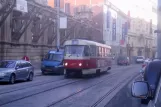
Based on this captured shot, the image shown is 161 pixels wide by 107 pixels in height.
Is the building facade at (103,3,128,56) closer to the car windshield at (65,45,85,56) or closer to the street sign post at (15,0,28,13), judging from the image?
the street sign post at (15,0,28,13)

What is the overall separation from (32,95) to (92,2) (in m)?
58.5

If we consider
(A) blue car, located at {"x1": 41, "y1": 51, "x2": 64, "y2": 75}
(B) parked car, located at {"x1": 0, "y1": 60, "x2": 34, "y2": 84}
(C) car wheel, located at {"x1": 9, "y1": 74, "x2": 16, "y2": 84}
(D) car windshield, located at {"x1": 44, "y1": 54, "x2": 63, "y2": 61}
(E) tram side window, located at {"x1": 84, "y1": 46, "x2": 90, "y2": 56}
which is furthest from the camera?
(D) car windshield, located at {"x1": 44, "y1": 54, "x2": 63, "y2": 61}

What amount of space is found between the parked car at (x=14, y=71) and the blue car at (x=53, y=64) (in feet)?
22.6

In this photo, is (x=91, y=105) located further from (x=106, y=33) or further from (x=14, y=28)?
(x=106, y=33)

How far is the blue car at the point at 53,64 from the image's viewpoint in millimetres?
29922

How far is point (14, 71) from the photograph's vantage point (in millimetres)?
20125

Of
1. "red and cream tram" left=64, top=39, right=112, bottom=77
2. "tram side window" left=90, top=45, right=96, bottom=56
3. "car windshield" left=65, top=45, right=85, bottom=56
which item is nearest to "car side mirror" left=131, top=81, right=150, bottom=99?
"red and cream tram" left=64, top=39, right=112, bottom=77

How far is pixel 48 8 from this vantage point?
41594 mm

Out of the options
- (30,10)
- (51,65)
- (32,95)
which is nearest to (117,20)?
(30,10)

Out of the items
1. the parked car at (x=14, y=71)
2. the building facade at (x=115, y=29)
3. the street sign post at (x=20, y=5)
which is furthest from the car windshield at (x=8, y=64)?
the building facade at (x=115, y=29)

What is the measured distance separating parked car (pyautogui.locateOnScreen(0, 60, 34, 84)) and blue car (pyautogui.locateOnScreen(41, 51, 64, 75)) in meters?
6.90

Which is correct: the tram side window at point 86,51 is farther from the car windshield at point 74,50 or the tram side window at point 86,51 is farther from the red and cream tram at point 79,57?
the car windshield at point 74,50

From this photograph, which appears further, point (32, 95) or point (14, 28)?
point (14, 28)

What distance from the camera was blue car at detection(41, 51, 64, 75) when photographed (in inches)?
1178
